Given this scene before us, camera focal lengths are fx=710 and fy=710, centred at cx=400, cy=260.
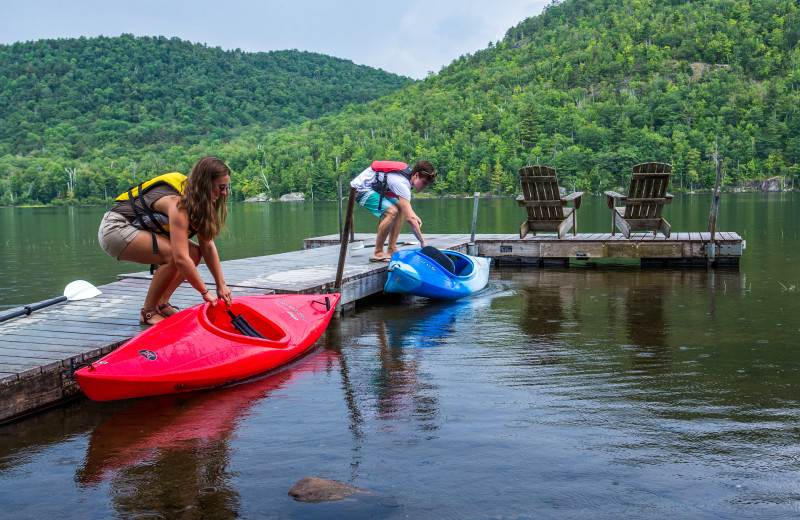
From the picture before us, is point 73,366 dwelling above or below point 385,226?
below

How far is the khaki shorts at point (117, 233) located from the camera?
5.89 metres

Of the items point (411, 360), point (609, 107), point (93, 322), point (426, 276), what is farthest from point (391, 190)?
point (609, 107)

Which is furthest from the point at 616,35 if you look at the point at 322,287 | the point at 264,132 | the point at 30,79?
the point at 322,287

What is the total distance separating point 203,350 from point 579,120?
130 m

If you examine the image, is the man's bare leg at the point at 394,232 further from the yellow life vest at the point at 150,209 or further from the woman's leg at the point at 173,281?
the yellow life vest at the point at 150,209

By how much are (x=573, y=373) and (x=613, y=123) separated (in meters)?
129

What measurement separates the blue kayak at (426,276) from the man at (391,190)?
26 centimetres

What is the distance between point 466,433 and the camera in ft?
15.4

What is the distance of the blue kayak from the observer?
9688 millimetres

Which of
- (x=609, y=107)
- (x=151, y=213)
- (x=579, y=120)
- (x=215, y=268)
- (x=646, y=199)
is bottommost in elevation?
(x=215, y=268)

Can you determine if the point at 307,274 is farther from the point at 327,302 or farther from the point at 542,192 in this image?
the point at 542,192

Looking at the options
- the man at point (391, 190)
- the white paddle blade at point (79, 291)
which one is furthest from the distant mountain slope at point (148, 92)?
the white paddle blade at point (79, 291)

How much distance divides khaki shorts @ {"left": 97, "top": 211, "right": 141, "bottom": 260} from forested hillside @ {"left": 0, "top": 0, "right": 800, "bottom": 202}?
108402 mm

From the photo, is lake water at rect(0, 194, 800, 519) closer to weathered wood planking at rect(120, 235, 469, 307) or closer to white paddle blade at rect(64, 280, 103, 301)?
weathered wood planking at rect(120, 235, 469, 307)
